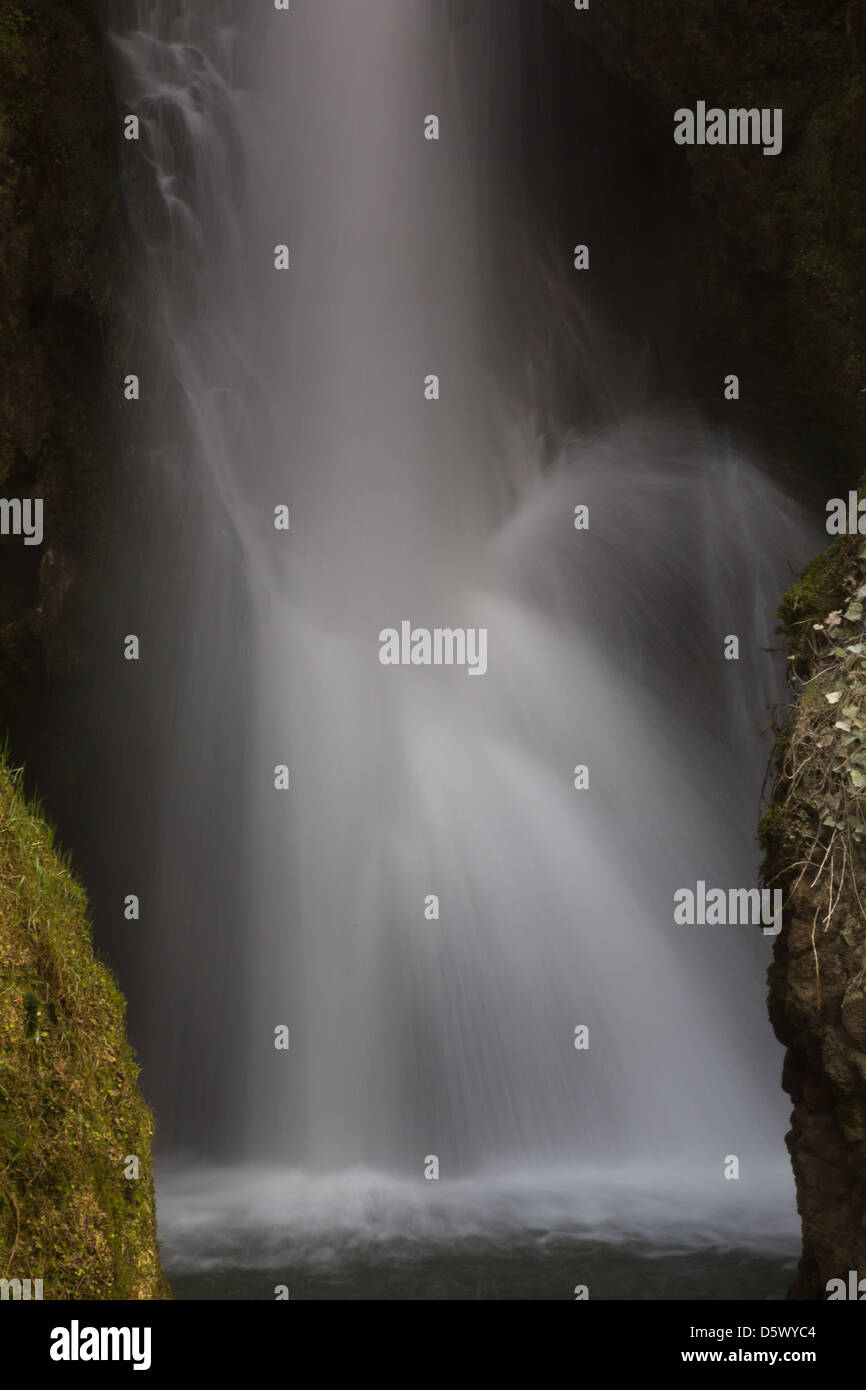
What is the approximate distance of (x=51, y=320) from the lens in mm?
11109

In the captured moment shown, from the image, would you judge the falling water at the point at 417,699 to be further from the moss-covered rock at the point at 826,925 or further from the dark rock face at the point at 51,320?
the moss-covered rock at the point at 826,925

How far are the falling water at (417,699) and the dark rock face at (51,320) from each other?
54cm

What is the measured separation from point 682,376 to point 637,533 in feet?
5.61

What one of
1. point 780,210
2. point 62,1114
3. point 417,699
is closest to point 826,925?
point 62,1114

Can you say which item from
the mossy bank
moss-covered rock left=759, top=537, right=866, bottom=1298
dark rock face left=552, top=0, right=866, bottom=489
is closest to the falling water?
the mossy bank

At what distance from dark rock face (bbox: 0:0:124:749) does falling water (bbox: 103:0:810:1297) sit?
1.77ft

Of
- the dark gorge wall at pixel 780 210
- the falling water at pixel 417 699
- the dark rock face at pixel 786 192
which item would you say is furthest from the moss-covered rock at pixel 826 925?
the dark rock face at pixel 786 192

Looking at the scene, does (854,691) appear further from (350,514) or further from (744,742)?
(350,514)

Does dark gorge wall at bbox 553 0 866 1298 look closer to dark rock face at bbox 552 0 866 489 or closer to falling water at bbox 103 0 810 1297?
dark rock face at bbox 552 0 866 489

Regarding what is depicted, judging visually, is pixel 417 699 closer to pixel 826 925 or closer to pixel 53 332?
pixel 53 332

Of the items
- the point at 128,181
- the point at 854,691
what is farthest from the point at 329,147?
the point at 854,691

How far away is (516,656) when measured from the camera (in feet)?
35.4
